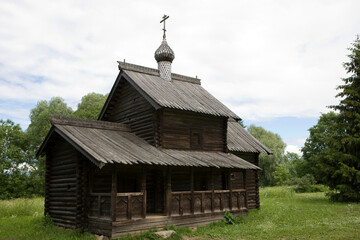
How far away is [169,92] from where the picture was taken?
19.1 metres

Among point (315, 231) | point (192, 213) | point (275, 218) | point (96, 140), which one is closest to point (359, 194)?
point (275, 218)

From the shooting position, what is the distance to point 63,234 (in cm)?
1397

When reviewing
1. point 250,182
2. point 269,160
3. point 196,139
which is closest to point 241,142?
point 250,182

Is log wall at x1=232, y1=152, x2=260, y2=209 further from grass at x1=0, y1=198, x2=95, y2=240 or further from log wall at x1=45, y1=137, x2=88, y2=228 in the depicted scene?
grass at x1=0, y1=198, x2=95, y2=240

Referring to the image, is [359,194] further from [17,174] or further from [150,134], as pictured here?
[17,174]

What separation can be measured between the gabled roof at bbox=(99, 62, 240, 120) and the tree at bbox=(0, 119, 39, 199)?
81.9 feet

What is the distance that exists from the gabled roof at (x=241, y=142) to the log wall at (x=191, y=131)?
6.49 ft

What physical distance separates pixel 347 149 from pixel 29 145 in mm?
39505

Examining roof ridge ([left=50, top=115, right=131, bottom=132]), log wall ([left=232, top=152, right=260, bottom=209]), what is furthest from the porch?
log wall ([left=232, top=152, right=260, bottom=209])

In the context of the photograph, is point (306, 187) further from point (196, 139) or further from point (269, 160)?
point (196, 139)

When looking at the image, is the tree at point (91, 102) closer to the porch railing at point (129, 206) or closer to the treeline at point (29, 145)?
the treeline at point (29, 145)

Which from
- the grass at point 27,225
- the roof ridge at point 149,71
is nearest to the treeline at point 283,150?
the grass at point 27,225

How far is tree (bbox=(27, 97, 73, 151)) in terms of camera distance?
44.6 meters

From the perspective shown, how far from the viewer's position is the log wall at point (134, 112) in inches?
685
